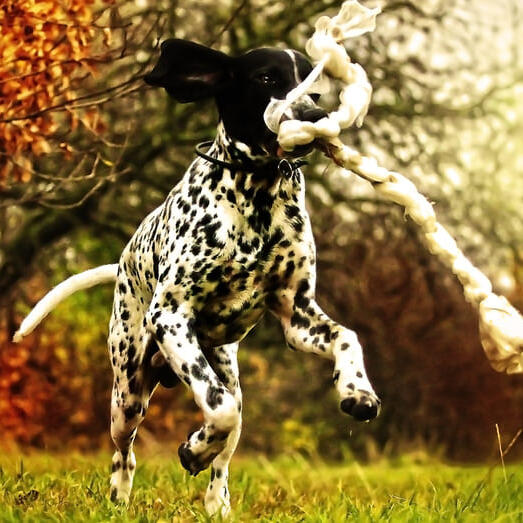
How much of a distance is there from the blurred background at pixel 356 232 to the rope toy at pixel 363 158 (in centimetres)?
453

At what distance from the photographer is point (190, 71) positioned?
13.5 ft

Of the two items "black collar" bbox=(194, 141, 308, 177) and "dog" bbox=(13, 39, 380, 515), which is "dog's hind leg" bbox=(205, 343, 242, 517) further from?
"black collar" bbox=(194, 141, 308, 177)

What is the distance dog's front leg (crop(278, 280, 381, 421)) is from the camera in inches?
137

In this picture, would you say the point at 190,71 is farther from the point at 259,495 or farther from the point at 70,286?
the point at 259,495

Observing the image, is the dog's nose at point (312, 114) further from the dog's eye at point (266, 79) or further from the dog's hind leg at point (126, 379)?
the dog's hind leg at point (126, 379)

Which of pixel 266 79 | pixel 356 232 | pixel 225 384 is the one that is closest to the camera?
pixel 266 79

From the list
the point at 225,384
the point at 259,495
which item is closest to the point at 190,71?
the point at 225,384

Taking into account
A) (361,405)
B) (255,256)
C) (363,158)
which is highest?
(363,158)

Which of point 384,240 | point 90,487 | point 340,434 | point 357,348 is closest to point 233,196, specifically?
point 357,348

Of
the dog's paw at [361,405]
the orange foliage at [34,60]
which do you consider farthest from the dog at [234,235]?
the orange foliage at [34,60]

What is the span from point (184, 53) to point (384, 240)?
738 cm

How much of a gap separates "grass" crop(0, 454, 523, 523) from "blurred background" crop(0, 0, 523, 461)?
10.2 ft

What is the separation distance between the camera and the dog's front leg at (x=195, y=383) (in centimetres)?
364

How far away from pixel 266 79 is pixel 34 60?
1517 millimetres
